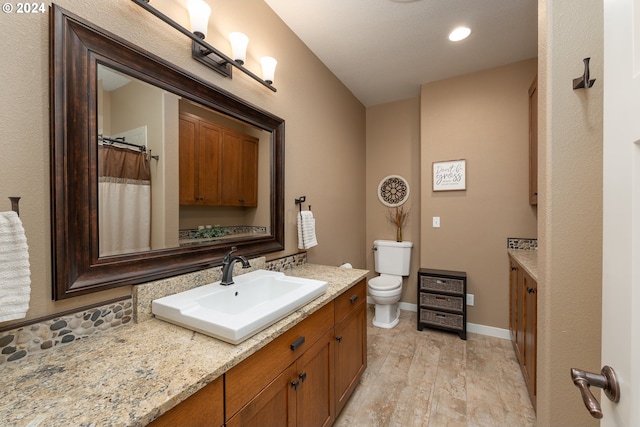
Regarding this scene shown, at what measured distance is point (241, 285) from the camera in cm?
132

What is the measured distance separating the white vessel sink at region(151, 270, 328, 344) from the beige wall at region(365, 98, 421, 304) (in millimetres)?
2162

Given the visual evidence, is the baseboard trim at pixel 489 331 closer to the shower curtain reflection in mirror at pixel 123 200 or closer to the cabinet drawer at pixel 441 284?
the cabinet drawer at pixel 441 284

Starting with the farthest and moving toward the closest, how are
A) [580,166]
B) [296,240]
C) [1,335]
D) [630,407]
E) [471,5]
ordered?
[296,240] < [471,5] < [580,166] < [1,335] < [630,407]

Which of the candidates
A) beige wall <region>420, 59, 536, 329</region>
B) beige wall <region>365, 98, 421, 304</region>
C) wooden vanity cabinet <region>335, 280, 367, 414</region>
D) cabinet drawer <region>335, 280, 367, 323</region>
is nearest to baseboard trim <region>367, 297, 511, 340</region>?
beige wall <region>420, 59, 536, 329</region>

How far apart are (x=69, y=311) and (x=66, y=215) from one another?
0.32 meters

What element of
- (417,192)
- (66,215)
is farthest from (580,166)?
(417,192)

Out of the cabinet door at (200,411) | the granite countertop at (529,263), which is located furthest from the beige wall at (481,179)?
the cabinet door at (200,411)

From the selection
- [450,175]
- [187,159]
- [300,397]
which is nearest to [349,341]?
[300,397]

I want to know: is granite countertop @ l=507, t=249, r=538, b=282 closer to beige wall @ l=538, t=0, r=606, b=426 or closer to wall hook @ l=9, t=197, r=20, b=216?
beige wall @ l=538, t=0, r=606, b=426

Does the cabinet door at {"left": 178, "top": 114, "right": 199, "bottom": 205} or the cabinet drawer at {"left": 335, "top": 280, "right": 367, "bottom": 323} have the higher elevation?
the cabinet door at {"left": 178, "top": 114, "right": 199, "bottom": 205}

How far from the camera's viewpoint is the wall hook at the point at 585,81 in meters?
0.91

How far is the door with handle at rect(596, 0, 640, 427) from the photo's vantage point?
1.27 feet

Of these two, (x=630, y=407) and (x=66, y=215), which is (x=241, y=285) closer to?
(x=66, y=215)

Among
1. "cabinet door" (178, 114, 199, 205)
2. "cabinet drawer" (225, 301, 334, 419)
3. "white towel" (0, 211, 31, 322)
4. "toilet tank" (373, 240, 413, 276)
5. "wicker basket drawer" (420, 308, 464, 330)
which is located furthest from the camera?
"toilet tank" (373, 240, 413, 276)
